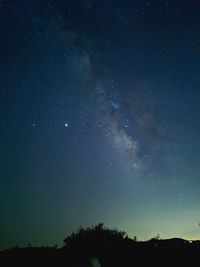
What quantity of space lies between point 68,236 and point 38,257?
1133 cm

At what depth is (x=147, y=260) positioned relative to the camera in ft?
83.6

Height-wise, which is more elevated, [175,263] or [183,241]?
[183,241]

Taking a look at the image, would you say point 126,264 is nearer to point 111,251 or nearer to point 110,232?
point 111,251

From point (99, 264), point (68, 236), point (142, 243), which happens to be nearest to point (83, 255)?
point (99, 264)

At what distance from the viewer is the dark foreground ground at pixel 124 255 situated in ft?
81.7

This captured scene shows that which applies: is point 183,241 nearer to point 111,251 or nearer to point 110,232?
point 111,251

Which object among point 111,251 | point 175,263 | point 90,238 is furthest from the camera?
point 90,238

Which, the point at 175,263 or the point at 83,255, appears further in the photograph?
the point at 83,255

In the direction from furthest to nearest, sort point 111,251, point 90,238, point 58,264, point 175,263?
1. point 90,238
2. point 111,251
3. point 58,264
4. point 175,263

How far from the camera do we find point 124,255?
87.8 ft

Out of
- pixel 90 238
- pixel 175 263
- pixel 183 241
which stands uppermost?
pixel 90 238

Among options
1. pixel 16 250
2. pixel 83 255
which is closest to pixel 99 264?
pixel 83 255

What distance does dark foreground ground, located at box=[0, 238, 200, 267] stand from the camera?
2489cm

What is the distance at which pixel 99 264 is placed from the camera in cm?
2855
